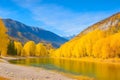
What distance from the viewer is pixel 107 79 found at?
5419cm

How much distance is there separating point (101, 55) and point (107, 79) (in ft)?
310

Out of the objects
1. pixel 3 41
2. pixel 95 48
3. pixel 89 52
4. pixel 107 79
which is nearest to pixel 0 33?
pixel 3 41

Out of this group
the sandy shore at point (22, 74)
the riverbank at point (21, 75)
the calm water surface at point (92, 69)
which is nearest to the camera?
the riverbank at point (21, 75)

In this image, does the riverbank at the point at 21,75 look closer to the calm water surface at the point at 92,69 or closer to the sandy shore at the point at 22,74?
the sandy shore at the point at 22,74

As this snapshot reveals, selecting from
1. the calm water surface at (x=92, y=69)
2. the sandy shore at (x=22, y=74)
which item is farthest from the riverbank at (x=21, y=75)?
the calm water surface at (x=92, y=69)

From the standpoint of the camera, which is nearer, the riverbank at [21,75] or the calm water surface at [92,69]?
the riverbank at [21,75]

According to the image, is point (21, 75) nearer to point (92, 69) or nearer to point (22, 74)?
point (22, 74)

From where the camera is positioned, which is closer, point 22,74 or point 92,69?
point 22,74

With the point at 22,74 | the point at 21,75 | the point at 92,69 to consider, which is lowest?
the point at 21,75

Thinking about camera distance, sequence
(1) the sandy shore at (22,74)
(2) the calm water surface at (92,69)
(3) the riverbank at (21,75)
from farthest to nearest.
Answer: (2) the calm water surface at (92,69) < (1) the sandy shore at (22,74) < (3) the riverbank at (21,75)

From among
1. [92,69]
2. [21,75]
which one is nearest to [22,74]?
[21,75]

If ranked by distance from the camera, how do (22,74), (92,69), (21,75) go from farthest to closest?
(92,69), (22,74), (21,75)

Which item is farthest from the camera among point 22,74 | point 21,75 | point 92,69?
point 92,69

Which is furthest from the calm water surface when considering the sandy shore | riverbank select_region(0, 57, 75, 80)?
the sandy shore
